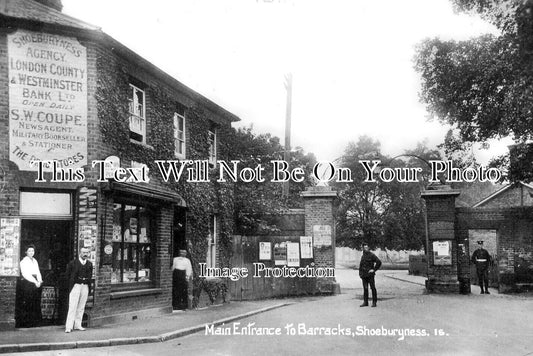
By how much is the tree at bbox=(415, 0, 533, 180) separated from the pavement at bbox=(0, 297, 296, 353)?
936 cm

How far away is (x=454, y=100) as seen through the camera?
64.2ft

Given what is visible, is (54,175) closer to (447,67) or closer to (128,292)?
(128,292)

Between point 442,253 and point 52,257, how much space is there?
13030mm

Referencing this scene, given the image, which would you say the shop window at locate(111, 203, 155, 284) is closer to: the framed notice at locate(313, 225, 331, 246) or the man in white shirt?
the man in white shirt

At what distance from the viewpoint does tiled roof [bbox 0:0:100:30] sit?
11.5 metres

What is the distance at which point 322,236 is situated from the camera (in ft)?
63.2

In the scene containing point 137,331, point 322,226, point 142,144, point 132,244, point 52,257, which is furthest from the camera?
point 322,226

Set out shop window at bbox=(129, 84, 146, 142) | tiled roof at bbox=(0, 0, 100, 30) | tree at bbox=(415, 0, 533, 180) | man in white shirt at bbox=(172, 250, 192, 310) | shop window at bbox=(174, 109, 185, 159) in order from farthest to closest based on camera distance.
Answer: shop window at bbox=(174, 109, 185, 159) → tree at bbox=(415, 0, 533, 180) → man in white shirt at bbox=(172, 250, 192, 310) → shop window at bbox=(129, 84, 146, 142) → tiled roof at bbox=(0, 0, 100, 30)

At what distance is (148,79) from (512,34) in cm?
841

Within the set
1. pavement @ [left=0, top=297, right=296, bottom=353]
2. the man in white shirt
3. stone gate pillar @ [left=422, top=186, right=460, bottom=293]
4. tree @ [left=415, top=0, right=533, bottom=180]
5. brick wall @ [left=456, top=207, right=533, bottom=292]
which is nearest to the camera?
pavement @ [left=0, top=297, right=296, bottom=353]

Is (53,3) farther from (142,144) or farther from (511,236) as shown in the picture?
(511,236)

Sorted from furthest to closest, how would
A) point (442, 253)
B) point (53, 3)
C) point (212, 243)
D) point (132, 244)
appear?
point (442, 253) → point (212, 243) → point (132, 244) → point (53, 3)

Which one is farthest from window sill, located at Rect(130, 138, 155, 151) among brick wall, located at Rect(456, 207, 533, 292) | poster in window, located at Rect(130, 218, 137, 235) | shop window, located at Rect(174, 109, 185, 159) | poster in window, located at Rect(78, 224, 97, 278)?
brick wall, located at Rect(456, 207, 533, 292)

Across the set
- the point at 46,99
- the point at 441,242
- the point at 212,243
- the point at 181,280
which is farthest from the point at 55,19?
the point at 441,242
